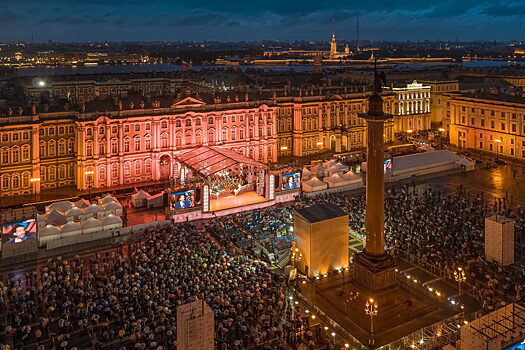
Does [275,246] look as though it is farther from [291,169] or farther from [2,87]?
[2,87]

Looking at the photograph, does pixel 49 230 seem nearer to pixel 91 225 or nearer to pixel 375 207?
pixel 91 225

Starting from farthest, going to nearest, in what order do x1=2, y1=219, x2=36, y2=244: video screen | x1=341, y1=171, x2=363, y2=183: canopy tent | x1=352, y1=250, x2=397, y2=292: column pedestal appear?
x1=341, y1=171, x2=363, y2=183: canopy tent < x1=2, y1=219, x2=36, y2=244: video screen < x1=352, y1=250, x2=397, y2=292: column pedestal

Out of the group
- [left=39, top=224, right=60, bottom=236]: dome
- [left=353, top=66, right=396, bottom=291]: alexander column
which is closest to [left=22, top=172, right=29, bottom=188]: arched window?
[left=39, top=224, right=60, bottom=236]: dome

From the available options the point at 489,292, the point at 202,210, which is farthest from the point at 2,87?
the point at 489,292

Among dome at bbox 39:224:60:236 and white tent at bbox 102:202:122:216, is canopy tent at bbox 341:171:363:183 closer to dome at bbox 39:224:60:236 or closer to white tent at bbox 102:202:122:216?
white tent at bbox 102:202:122:216

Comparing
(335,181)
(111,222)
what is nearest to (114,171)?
(111,222)

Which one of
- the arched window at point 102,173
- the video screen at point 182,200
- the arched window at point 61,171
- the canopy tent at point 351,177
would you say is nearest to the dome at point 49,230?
the video screen at point 182,200

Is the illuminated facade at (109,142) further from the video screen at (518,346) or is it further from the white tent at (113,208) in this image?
the video screen at (518,346)
